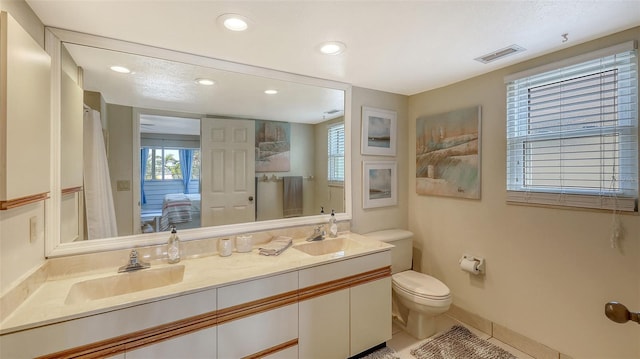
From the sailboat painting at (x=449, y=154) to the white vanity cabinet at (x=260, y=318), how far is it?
5.55 feet

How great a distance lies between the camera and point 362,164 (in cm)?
271

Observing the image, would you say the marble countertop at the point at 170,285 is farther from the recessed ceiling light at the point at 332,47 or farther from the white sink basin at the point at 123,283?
the recessed ceiling light at the point at 332,47

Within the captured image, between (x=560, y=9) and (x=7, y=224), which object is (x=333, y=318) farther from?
(x=560, y=9)

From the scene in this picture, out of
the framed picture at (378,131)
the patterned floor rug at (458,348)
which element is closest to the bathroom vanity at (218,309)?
the patterned floor rug at (458,348)

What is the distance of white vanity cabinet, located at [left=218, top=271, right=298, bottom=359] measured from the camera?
153 cm

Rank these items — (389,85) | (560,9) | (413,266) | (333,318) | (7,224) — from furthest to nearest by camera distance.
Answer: (413,266), (389,85), (333,318), (560,9), (7,224)

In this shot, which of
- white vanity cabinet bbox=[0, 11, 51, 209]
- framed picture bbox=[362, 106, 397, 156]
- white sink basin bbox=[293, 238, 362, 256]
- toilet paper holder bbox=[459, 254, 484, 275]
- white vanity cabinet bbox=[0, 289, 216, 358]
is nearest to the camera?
white vanity cabinet bbox=[0, 11, 51, 209]

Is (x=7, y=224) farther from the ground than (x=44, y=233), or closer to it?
farther from the ground

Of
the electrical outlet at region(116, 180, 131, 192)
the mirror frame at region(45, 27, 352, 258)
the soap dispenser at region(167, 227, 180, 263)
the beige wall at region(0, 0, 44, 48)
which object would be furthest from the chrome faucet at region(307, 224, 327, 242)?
the beige wall at region(0, 0, 44, 48)

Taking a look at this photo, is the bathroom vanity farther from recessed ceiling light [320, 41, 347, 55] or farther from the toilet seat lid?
recessed ceiling light [320, 41, 347, 55]

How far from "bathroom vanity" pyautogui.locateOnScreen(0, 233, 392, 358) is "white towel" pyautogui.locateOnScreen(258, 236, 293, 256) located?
0.05 metres

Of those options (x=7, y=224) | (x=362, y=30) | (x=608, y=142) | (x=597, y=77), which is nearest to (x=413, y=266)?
(x=608, y=142)

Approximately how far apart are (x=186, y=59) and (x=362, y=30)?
3.94 feet

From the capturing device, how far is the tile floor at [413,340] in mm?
2115
